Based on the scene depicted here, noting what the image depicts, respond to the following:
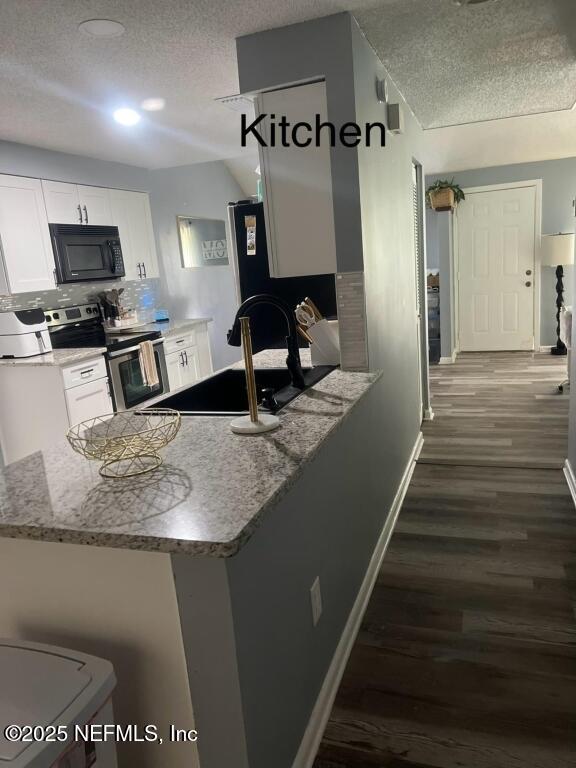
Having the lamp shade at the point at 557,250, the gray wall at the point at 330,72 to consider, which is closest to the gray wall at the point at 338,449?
the gray wall at the point at 330,72

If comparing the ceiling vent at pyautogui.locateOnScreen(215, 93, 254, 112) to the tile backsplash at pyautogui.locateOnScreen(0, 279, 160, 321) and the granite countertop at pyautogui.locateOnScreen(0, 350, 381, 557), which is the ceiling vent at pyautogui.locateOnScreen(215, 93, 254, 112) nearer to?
the tile backsplash at pyautogui.locateOnScreen(0, 279, 160, 321)

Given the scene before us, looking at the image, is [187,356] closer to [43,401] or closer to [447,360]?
[43,401]

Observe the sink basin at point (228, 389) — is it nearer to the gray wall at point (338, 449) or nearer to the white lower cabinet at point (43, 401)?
the gray wall at point (338, 449)

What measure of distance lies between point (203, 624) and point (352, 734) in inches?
34.1

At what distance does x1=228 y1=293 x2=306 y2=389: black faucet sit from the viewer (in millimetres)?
1857

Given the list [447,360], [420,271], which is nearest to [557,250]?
[447,360]

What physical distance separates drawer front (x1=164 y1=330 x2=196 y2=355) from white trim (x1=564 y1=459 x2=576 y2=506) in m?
3.12

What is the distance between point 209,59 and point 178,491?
7.05 feet

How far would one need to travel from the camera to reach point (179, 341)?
16.6 ft

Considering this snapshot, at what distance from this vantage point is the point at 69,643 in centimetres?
132

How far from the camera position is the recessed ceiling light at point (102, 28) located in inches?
83.6

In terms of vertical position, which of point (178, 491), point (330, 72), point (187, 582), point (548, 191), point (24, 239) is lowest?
point (187, 582)

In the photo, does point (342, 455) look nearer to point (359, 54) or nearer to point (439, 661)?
point (439, 661)

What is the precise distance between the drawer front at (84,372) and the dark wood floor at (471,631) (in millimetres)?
2207
